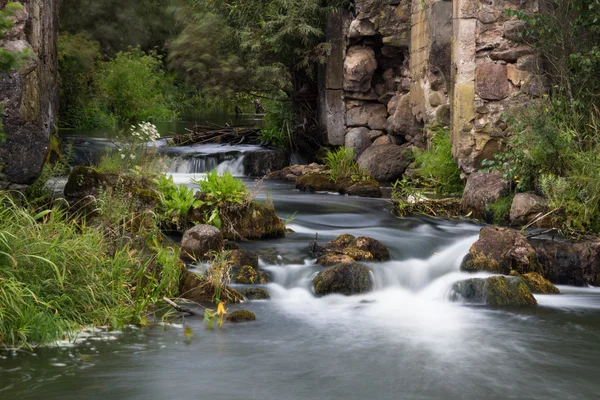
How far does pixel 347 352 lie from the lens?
6348mm

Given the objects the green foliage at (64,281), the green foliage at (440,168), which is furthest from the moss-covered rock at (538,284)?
the green foliage at (440,168)

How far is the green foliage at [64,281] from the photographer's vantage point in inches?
238

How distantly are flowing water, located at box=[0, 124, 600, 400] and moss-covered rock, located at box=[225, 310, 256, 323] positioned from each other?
5.0 inches

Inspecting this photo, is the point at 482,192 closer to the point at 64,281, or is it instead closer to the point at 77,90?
the point at 64,281

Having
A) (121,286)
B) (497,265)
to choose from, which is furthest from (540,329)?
Answer: (121,286)

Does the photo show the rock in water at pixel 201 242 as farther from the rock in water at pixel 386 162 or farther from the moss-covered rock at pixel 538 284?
the rock in water at pixel 386 162

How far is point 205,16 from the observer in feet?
60.5

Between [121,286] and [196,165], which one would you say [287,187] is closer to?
[196,165]

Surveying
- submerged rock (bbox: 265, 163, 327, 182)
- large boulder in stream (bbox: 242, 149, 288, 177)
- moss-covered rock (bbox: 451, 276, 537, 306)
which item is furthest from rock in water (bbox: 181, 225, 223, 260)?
large boulder in stream (bbox: 242, 149, 288, 177)

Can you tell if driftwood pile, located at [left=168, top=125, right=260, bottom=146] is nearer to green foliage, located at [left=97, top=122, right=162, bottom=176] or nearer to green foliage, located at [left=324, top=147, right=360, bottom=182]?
green foliage, located at [left=324, top=147, right=360, bottom=182]

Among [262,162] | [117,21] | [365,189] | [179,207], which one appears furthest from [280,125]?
[117,21]

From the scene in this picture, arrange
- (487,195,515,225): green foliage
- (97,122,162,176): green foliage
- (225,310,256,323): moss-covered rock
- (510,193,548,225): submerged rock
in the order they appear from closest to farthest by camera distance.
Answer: (225,310,256,323): moss-covered rock
(510,193,548,225): submerged rock
(97,122,162,176): green foliage
(487,195,515,225): green foliage

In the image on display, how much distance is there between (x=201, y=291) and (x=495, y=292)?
2.75 metres

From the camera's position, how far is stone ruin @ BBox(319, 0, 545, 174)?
11.5 m
